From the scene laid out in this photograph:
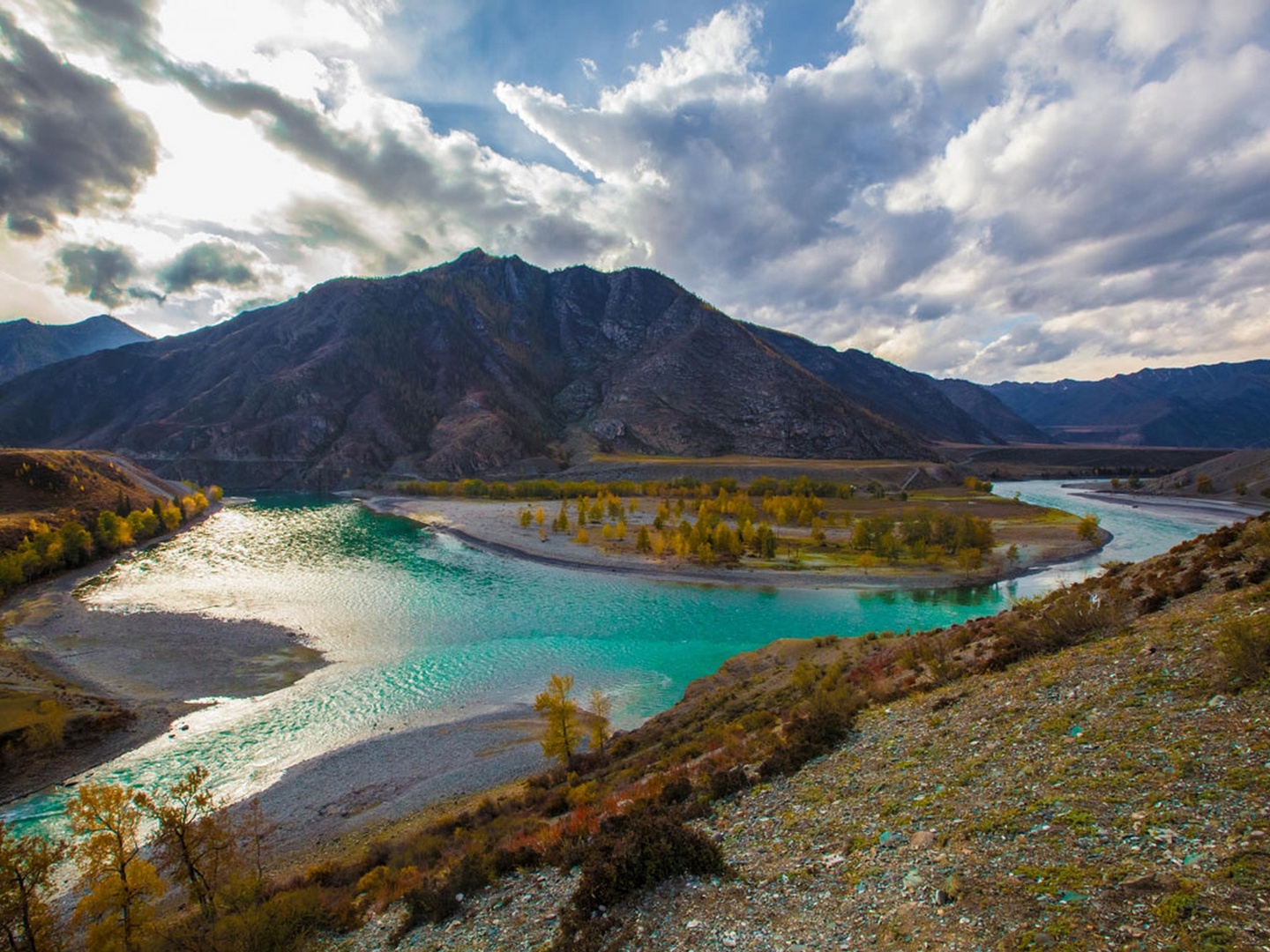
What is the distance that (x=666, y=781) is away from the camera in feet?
51.3

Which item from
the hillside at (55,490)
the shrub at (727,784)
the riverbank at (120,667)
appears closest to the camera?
the shrub at (727,784)

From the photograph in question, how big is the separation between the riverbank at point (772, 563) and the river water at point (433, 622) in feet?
7.85

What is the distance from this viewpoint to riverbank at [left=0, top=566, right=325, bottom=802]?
2869 centimetres

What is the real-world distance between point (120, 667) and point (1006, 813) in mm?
52005

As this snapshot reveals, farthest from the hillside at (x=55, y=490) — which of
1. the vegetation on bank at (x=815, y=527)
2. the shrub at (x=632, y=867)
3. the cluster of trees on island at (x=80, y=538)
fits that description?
the shrub at (x=632, y=867)

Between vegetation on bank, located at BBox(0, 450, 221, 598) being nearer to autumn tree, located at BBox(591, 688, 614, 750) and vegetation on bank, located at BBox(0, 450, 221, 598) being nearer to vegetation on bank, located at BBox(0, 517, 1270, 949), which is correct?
autumn tree, located at BBox(591, 688, 614, 750)

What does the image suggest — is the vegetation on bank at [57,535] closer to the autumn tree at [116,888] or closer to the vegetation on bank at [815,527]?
the autumn tree at [116,888]

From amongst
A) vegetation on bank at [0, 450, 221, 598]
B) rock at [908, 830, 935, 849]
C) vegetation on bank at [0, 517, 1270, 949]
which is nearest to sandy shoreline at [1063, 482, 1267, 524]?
vegetation on bank at [0, 517, 1270, 949]

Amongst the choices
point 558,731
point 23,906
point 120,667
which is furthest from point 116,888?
point 120,667

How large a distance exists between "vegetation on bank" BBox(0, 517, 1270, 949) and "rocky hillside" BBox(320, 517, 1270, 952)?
0.42ft

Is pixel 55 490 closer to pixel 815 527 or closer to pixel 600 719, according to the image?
pixel 600 719

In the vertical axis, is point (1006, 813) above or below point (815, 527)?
above

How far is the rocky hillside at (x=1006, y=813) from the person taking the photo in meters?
7.10

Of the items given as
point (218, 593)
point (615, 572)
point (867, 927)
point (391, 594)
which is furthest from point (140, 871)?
point (615, 572)
